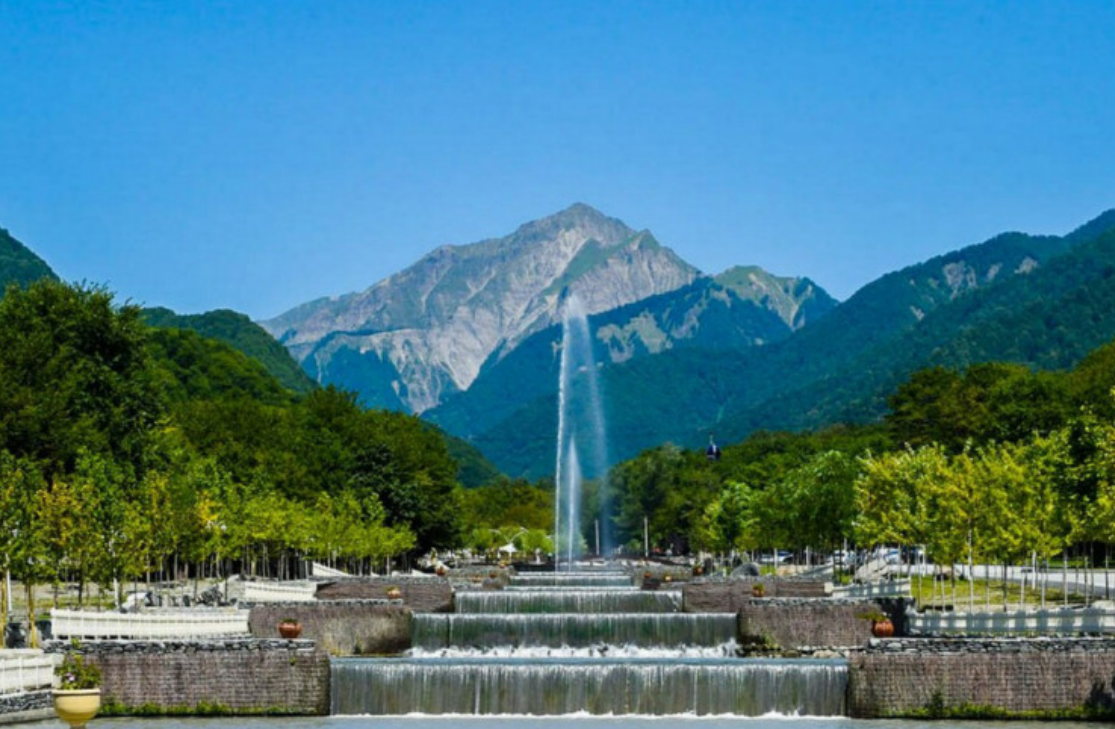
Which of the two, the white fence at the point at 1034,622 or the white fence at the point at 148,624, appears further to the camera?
the white fence at the point at 148,624

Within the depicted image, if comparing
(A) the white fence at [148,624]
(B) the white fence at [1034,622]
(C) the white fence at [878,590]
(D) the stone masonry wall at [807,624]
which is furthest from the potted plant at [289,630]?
(C) the white fence at [878,590]

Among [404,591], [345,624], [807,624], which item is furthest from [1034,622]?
[404,591]

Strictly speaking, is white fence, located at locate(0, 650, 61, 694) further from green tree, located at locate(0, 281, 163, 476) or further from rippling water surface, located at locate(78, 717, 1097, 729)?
green tree, located at locate(0, 281, 163, 476)

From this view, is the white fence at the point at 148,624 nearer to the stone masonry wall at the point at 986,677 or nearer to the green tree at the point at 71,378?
the green tree at the point at 71,378

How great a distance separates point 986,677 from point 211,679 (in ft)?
76.9

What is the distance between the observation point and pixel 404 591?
82750 mm

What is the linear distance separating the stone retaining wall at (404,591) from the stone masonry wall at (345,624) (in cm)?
870

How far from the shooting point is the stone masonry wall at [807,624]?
6500cm

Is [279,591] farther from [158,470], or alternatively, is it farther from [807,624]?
[807,624]

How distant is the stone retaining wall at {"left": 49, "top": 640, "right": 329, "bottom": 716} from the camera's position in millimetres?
51156

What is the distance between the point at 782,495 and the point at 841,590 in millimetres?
30122

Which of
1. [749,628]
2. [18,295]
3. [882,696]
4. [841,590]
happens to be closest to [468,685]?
[882,696]

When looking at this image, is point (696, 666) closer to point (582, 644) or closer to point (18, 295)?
point (582, 644)

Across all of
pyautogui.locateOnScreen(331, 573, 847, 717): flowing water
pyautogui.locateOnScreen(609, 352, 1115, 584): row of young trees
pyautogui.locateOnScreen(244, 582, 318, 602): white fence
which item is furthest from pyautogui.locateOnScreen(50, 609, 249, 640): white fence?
pyautogui.locateOnScreen(609, 352, 1115, 584): row of young trees
